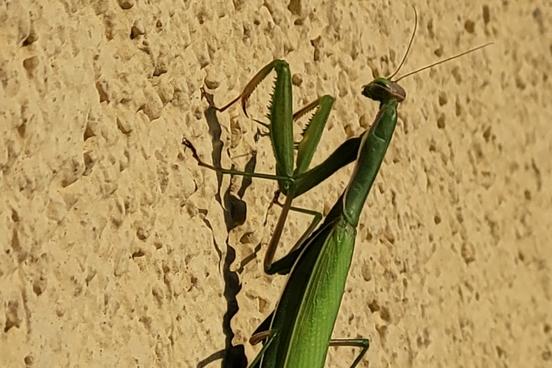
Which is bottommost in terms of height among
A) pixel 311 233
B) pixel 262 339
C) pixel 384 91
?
pixel 262 339

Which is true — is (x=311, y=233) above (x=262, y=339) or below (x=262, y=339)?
above

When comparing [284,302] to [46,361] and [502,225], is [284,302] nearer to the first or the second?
[46,361]

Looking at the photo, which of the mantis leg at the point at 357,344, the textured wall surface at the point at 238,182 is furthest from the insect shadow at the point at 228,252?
the mantis leg at the point at 357,344

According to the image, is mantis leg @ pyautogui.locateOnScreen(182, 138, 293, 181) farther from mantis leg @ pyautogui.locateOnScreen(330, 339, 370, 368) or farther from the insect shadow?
mantis leg @ pyautogui.locateOnScreen(330, 339, 370, 368)

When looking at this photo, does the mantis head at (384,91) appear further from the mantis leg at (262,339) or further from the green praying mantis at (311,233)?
the mantis leg at (262,339)

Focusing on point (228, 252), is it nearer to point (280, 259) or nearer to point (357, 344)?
point (280, 259)

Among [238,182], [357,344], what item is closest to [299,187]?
[238,182]

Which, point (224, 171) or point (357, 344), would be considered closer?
point (224, 171)
